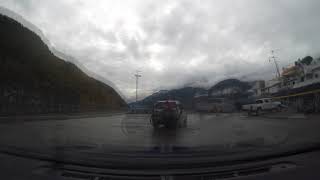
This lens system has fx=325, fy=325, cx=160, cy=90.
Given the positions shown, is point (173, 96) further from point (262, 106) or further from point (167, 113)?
point (262, 106)

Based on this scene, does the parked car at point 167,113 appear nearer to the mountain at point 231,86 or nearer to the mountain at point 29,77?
the mountain at point 231,86

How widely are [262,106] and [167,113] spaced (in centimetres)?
766

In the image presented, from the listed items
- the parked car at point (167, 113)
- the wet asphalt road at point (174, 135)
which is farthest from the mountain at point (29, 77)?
the parked car at point (167, 113)

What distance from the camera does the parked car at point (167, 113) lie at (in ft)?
23.2

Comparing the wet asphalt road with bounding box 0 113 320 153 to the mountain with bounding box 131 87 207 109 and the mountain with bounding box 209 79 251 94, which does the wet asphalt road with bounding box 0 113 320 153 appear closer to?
the mountain with bounding box 131 87 207 109

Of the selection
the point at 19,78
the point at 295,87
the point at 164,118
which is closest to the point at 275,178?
the point at 164,118

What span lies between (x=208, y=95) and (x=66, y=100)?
3058 cm

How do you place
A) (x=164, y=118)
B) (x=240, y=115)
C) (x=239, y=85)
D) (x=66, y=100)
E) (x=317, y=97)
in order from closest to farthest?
(x=164, y=118) < (x=239, y=85) < (x=240, y=115) < (x=317, y=97) < (x=66, y=100)

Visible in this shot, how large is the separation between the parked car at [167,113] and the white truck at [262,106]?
8.58 ft

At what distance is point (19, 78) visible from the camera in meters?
38.9

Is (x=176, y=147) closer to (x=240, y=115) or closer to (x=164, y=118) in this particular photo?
(x=164, y=118)

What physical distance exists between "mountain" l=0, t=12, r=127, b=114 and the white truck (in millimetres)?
19535

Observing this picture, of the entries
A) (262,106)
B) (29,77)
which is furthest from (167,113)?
(29,77)

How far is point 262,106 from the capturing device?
44.8 feet
